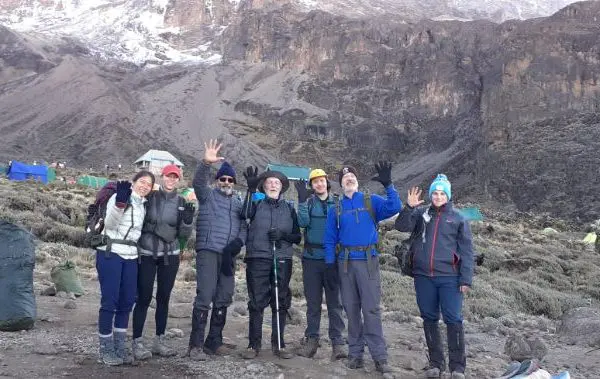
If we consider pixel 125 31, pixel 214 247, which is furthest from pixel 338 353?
pixel 125 31

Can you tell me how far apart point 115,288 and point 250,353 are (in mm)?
1454

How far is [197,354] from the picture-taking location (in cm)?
541

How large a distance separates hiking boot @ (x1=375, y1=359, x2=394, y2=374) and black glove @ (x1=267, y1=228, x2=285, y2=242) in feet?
5.03

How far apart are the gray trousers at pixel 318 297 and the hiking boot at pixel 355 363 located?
17.9 inches

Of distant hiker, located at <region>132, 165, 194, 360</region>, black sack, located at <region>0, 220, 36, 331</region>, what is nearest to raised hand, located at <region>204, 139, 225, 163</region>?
distant hiker, located at <region>132, 165, 194, 360</region>

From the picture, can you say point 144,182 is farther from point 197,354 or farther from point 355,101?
point 355,101

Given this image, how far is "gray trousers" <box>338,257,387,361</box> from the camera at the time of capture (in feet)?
18.0

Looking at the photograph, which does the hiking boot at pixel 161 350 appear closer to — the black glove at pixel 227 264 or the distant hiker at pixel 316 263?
the black glove at pixel 227 264

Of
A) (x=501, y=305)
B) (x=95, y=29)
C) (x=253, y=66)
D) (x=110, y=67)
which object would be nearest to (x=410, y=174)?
(x=253, y=66)

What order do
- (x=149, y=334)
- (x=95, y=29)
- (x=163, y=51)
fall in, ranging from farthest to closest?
(x=95, y=29)
(x=163, y=51)
(x=149, y=334)

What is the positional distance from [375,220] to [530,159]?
74.2m

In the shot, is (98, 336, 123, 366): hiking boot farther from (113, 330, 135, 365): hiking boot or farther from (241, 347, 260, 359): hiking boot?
(241, 347, 260, 359): hiking boot

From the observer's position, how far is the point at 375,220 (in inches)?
221

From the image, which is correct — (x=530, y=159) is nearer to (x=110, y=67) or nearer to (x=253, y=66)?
(x=253, y=66)
